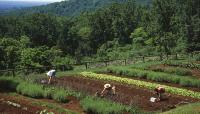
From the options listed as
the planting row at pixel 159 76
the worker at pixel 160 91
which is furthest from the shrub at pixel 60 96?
the planting row at pixel 159 76

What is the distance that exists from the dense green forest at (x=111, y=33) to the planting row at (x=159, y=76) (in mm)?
30346

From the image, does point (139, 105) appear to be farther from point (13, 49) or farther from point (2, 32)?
point (2, 32)

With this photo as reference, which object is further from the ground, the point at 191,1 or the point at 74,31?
the point at 191,1

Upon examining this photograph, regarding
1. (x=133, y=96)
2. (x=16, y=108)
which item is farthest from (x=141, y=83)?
(x=16, y=108)

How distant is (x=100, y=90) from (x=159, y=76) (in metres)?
6.88

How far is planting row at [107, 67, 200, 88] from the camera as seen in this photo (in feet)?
105

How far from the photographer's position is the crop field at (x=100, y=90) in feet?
73.9

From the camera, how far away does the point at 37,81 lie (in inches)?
1206

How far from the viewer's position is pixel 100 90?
95.6 ft

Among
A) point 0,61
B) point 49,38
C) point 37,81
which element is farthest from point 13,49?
point 49,38

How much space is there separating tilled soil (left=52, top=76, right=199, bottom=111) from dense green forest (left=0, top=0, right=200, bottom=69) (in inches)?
1352

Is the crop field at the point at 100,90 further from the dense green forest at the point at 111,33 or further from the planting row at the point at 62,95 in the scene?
the dense green forest at the point at 111,33

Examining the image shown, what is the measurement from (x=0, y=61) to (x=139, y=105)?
4654 centimetres

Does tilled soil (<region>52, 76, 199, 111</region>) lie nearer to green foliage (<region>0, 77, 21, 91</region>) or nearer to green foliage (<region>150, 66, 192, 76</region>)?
green foliage (<region>0, 77, 21, 91</region>)
